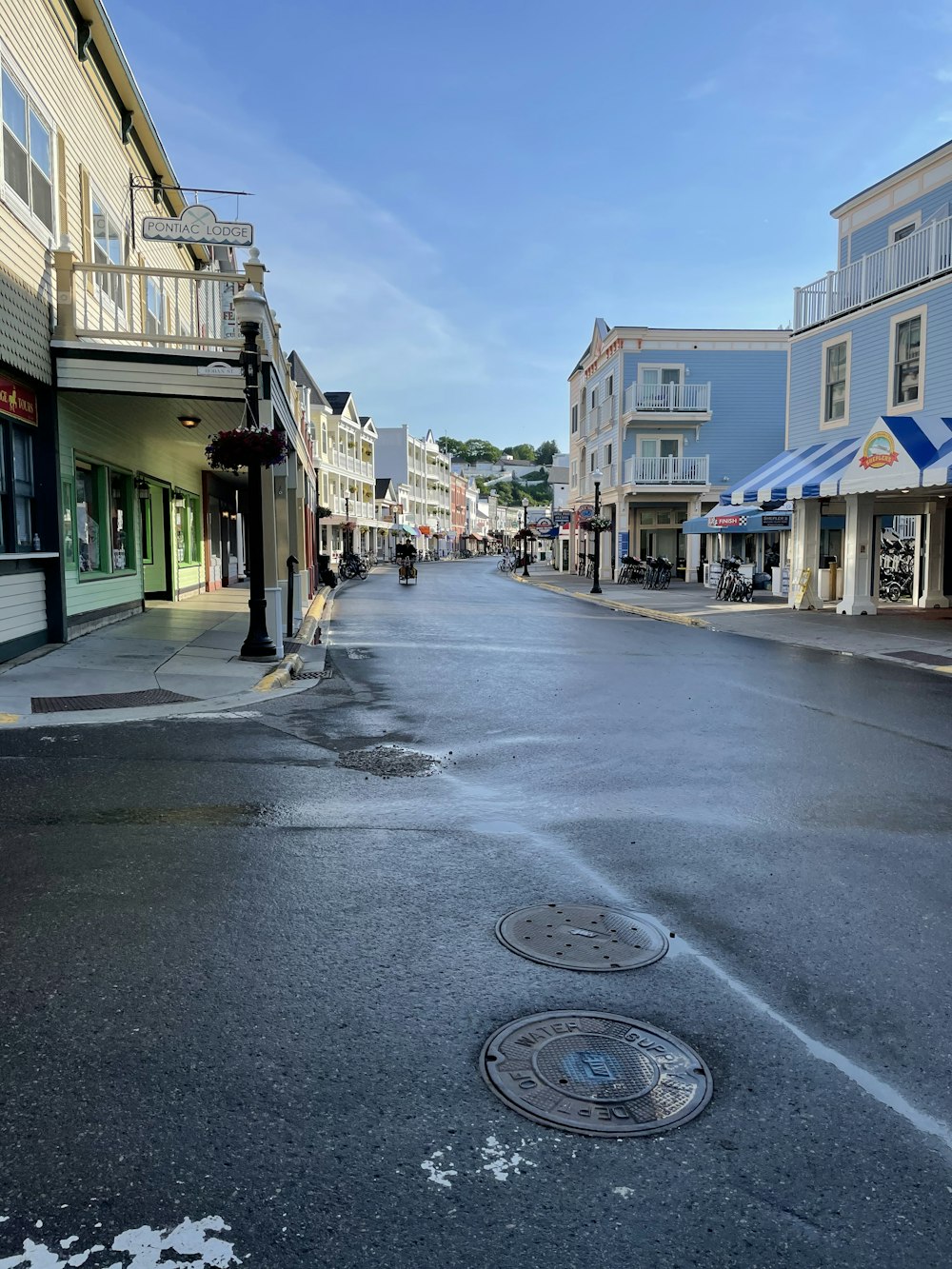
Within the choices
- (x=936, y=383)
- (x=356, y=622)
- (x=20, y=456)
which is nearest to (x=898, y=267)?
(x=936, y=383)

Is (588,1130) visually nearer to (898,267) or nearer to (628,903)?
(628,903)

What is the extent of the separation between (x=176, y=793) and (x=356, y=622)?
1429 cm

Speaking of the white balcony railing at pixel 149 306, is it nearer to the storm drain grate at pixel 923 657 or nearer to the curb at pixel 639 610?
the storm drain grate at pixel 923 657

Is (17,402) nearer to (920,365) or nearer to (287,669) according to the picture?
(287,669)

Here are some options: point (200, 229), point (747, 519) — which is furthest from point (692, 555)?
point (200, 229)

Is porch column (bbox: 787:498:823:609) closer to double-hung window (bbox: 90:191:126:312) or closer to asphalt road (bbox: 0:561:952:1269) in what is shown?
double-hung window (bbox: 90:191:126:312)

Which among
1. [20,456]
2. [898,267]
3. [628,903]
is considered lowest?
[628,903]

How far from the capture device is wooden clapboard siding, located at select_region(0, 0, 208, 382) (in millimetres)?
11016

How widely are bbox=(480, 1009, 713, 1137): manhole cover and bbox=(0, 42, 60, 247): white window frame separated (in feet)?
37.3

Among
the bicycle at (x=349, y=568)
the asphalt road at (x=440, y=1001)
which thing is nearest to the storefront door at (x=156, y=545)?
the asphalt road at (x=440, y=1001)

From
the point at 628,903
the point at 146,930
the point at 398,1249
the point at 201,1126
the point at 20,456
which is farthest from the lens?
the point at 20,456

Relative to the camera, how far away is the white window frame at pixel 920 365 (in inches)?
774

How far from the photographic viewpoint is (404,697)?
34.5 feet

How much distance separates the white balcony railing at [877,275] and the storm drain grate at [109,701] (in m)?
17.6
